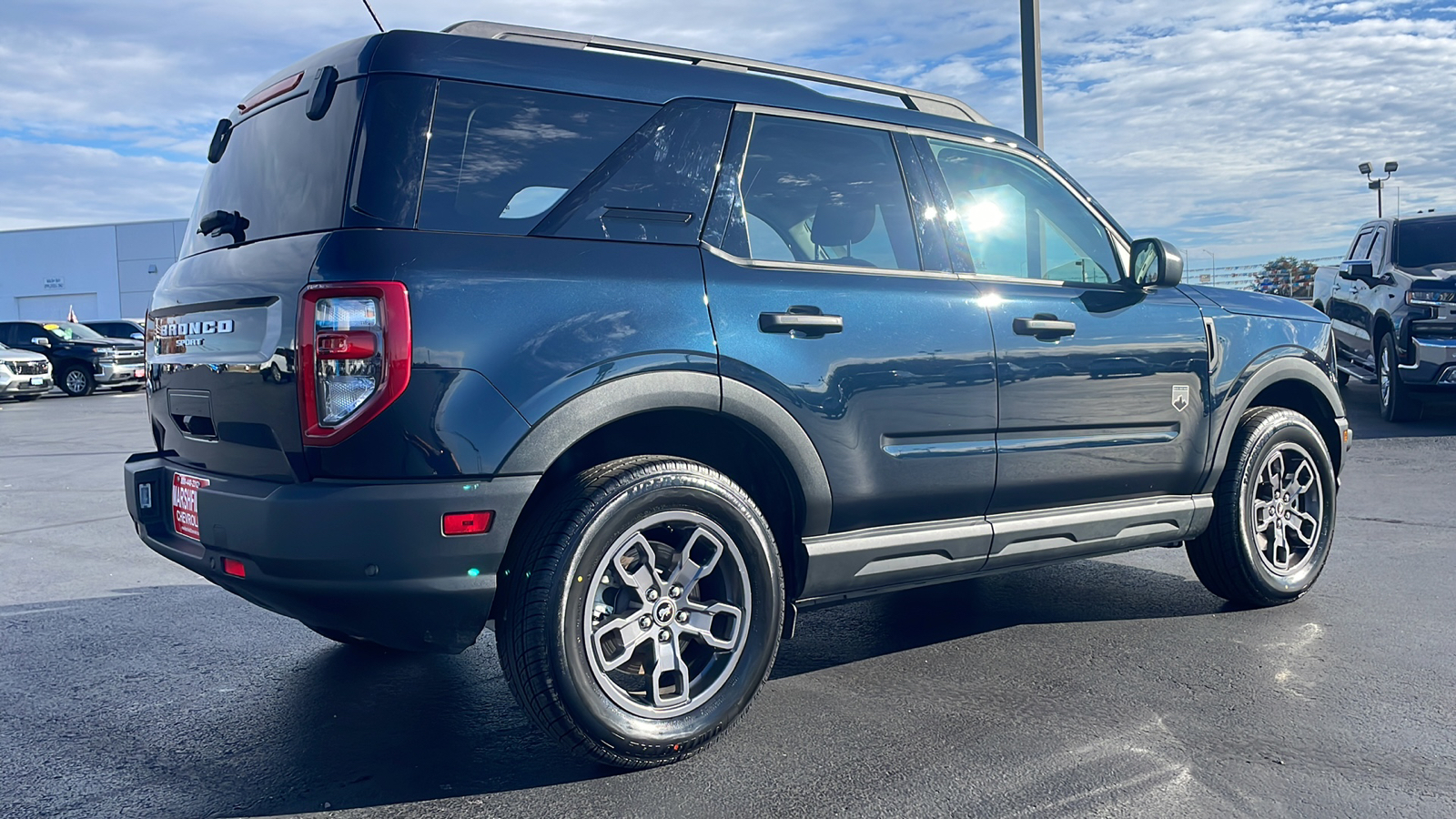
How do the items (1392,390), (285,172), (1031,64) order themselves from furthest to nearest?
(1392,390), (1031,64), (285,172)

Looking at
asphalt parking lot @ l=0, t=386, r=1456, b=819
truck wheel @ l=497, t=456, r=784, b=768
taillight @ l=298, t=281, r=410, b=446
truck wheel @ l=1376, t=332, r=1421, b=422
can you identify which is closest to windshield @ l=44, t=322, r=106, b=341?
asphalt parking lot @ l=0, t=386, r=1456, b=819

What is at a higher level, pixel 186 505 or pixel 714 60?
pixel 714 60

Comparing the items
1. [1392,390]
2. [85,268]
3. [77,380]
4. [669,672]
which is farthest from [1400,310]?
[85,268]

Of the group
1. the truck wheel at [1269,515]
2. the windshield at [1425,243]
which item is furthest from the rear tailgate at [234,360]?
the windshield at [1425,243]

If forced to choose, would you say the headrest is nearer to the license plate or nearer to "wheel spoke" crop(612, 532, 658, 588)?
"wheel spoke" crop(612, 532, 658, 588)

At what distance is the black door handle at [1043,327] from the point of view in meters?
4.00

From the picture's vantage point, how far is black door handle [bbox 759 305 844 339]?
341 cm

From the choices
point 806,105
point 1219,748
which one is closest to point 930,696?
point 1219,748

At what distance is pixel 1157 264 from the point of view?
4.43 meters

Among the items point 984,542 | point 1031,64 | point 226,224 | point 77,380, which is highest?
point 1031,64

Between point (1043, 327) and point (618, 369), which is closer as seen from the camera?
point (618, 369)

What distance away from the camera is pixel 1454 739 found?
329 cm

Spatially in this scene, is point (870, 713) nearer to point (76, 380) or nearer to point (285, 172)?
point (285, 172)

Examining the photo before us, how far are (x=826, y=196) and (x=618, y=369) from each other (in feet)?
3.79
